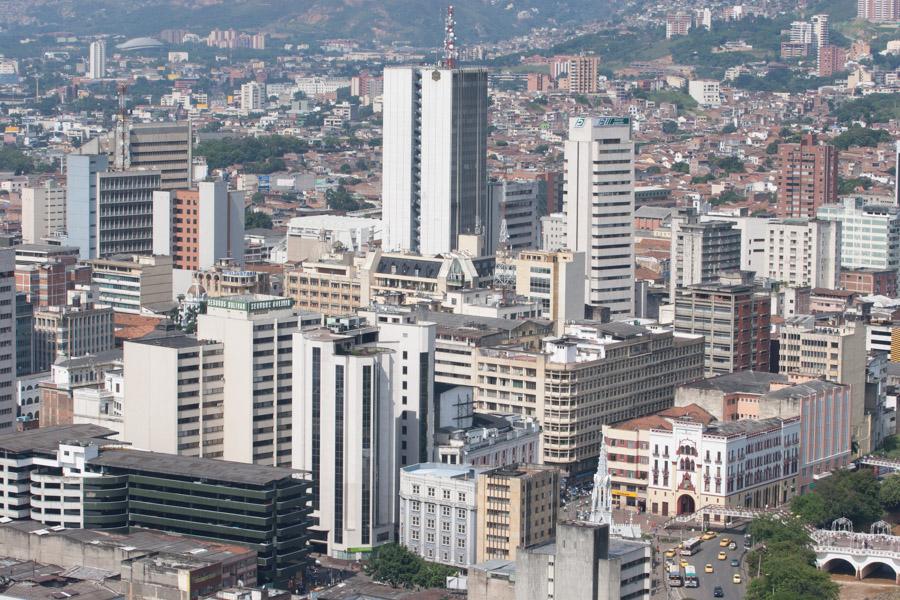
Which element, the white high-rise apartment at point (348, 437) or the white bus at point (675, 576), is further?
the white high-rise apartment at point (348, 437)

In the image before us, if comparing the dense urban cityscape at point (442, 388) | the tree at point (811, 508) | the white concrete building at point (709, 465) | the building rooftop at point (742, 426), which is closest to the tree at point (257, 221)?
the dense urban cityscape at point (442, 388)

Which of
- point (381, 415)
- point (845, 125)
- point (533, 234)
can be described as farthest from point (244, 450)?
point (845, 125)

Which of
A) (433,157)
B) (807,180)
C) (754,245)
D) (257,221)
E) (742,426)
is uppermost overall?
(433,157)

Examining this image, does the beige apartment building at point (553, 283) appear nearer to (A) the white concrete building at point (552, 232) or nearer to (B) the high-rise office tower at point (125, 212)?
(A) the white concrete building at point (552, 232)

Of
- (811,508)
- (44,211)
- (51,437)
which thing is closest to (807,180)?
(44,211)

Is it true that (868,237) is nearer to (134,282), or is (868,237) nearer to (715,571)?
(134,282)

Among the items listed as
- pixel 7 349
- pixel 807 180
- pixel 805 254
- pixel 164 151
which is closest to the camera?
pixel 7 349
